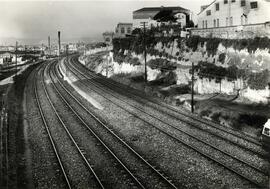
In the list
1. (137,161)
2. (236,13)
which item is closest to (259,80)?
(137,161)

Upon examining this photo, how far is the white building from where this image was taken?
40.2 meters

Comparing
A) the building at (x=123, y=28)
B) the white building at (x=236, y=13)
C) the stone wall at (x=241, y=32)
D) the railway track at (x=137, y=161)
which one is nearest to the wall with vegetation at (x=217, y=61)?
the stone wall at (x=241, y=32)

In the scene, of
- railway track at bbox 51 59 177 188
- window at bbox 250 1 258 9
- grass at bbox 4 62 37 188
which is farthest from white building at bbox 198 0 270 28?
grass at bbox 4 62 37 188

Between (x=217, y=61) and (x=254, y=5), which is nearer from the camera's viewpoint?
(x=217, y=61)

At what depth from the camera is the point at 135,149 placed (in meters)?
20.1

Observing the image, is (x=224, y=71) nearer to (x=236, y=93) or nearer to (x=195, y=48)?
(x=236, y=93)

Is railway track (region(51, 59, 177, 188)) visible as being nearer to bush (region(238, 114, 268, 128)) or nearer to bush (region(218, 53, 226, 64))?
bush (region(238, 114, 268, 128))

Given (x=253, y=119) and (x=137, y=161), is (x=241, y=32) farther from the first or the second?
(x=137, y=161)

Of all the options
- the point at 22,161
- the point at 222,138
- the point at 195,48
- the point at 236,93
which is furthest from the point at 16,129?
the point at 195,48

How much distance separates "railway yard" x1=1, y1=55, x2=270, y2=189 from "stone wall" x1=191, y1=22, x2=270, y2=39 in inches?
476

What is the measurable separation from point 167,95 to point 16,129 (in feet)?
56.0

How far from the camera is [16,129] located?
85.2ft

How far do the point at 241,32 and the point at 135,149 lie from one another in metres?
21.7

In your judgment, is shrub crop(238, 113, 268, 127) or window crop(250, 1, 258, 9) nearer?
shrub crop(238, 113, 268, 127)
